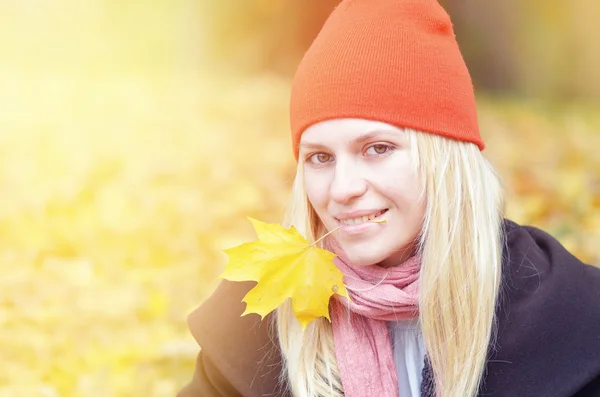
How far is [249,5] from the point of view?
3.93 m

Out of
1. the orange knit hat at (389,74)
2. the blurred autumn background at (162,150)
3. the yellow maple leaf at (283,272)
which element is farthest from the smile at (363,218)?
the blurred autumn background at (162,150)

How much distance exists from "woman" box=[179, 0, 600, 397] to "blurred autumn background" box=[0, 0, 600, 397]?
1320 mm

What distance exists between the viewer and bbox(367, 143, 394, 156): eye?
1.78 metres

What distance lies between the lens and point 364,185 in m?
1.75

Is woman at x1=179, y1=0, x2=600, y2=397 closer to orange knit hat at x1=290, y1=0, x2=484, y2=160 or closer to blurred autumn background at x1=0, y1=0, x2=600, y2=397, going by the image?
orange knit hat at x1=290, y1=0, x2=484, y2=160

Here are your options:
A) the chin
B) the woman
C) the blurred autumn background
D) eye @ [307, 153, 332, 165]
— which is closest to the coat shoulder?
the woman

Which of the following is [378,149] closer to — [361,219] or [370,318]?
[361,219]

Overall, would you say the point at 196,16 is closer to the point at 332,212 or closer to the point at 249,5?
the point at 249,5

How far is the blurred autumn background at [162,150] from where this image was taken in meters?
3.07

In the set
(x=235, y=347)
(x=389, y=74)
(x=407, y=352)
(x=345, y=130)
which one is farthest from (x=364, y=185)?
(x=235, y=347)

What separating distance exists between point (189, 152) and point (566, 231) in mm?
2185

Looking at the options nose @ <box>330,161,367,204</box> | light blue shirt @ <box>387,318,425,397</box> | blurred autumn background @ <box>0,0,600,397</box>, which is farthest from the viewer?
blurred autumn background @ <box>0,0,600,397</box>

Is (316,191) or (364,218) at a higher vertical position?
(316,191)

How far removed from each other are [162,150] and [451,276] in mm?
2256
